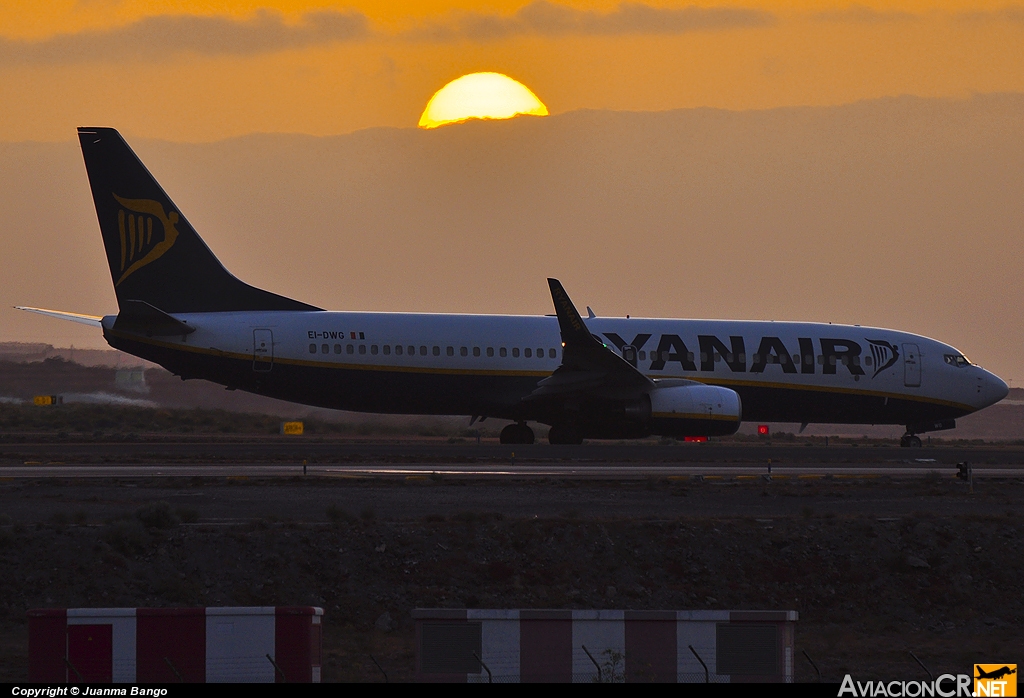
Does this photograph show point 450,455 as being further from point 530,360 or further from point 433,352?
point 530,360

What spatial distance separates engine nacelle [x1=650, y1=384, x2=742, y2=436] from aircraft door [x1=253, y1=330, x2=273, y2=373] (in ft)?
31.8

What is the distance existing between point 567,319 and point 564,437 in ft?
16.1

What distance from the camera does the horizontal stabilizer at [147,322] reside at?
3225 cm

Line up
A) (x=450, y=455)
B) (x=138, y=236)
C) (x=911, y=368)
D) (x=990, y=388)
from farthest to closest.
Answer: (x=990, y=388) < (x=911, y=368) < (x=138, y=236) < (x=450, y=455)

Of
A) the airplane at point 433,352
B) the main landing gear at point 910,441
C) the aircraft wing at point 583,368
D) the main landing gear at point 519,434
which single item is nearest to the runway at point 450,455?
the main landing gear at point 519,434

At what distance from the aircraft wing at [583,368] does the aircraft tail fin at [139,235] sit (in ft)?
29.5

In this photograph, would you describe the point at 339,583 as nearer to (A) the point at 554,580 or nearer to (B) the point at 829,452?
(A) the point at 554,580

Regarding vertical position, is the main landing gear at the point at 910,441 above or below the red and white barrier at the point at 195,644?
above

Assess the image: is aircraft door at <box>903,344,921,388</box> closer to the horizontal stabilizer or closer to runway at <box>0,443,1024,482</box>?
runway at <box>0,443,1024,482</box>

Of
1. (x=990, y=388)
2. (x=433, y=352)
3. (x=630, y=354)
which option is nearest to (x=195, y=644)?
(x=433, y=352)

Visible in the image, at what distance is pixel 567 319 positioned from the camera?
33219mm

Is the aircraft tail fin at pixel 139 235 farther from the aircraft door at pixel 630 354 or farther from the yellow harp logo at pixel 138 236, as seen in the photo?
the aircraft door at pixel 630 354

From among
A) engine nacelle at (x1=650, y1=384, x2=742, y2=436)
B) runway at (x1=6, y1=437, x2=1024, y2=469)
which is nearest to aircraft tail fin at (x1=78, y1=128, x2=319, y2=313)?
runway at (x1=6, y1=437, x2=1024, y2=469)

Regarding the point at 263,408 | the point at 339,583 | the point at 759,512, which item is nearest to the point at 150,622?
the point at 339,583
